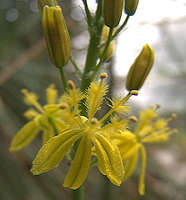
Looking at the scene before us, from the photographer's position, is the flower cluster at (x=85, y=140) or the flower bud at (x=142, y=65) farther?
the flower bud at (x=142, y=65)

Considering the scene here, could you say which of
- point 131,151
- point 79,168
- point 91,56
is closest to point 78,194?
point 79,168

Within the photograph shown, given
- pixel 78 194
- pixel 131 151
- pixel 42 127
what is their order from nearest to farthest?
pixel 78 194 < pixel 131 151 < pixel 42 127

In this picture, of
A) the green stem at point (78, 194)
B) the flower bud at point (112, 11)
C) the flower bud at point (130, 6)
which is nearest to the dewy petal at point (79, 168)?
the green stem at point (78, 194)

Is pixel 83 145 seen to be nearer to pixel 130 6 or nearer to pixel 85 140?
pixel 85 140

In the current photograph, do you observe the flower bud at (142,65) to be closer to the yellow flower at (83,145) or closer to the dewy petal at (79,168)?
the yellow flower at (83,145)

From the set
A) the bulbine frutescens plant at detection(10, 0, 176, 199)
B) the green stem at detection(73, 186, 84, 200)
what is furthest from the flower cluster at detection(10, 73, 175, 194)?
the green stem at detection(73, 186, 84, 200)

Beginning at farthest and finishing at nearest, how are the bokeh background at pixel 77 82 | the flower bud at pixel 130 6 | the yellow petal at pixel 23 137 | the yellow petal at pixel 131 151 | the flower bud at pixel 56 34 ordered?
the bokeh background at pixel 77 82
the yellow petal at pixel 23 137
the yellow petal at pixel 131 151
the flower bud at pixel 130 6
the flower bud at pixel 56 34

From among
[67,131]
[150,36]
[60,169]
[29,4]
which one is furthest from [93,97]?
Answer: [150,36]
